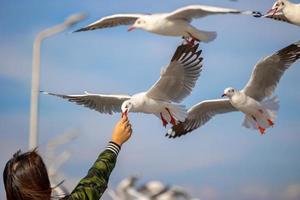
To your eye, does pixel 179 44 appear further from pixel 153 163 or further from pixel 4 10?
pixel 4 10

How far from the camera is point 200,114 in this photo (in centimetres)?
172

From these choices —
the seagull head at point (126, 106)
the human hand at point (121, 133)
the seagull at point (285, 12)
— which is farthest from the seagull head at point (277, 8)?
the human hand at point (121, 133)

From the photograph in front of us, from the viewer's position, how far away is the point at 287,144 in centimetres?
167

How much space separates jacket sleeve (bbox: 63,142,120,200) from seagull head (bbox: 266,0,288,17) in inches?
39.4

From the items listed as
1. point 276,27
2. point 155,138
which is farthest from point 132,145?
point 276,27

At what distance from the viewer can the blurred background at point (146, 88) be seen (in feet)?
5.48

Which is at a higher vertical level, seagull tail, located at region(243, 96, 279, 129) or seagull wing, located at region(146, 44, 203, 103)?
seagull wing, located at region(146, 44, 203, 103)

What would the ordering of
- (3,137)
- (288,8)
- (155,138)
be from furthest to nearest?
(3,137) → (155,138) → (288,8)

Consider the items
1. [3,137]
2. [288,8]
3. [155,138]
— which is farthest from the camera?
[3,137]

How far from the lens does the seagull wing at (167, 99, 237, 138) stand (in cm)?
170

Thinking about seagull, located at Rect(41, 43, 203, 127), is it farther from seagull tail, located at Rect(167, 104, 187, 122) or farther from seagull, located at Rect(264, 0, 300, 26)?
seagull, located at Rect(264, 0, 300, 26)

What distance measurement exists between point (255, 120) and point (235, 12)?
1.02ft

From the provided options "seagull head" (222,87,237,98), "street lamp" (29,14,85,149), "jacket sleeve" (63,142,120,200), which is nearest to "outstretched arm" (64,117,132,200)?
"jacket sleeve" (63,142,120,200)

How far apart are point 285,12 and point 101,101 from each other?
62 centimetres
